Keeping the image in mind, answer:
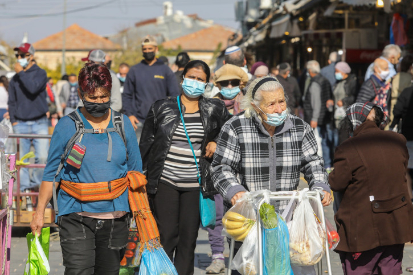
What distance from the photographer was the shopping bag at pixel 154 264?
445cm

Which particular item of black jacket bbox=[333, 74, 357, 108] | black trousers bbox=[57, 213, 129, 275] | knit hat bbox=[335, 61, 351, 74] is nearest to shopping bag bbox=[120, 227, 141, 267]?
black trousers bbox=[57, 213, 129, 275]

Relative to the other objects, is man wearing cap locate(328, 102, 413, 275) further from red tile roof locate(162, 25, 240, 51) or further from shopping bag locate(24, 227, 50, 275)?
red tile roof locate(162, 25, 240, 51)

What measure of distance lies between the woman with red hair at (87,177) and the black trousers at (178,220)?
35.1 inches

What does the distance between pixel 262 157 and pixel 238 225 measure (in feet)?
1.87

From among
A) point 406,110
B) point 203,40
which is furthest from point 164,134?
point 203,40

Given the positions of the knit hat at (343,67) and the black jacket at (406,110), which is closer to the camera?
the black jacket at (406,110)

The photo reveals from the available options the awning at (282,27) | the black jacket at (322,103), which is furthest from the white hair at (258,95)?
the awning at (282,27)

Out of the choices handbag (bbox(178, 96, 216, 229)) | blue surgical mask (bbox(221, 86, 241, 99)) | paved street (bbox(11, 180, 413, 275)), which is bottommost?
paved street (bbox(11, 180, 413, 275))

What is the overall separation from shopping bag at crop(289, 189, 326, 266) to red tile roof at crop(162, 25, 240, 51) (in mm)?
88538

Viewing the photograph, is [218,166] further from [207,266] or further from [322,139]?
[322,139]

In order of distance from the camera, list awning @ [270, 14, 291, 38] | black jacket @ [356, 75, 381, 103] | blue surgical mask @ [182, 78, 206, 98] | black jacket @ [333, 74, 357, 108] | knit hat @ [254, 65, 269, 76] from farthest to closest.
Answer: awning @ [270, 14, 291, 38] < black jacket @ [333, 74, 357, 108] < black jacket @ [356, 75, 381, 103] < knit hat @ [254, 65, 269, 76] < blue surgical mask @ [182, 78, 206, 98]

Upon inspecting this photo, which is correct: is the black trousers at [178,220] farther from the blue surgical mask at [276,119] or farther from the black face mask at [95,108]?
the blue surgical mask at [276,119]

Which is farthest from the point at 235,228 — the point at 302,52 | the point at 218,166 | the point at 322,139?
the point at 302,52

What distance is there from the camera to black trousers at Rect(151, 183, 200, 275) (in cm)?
534
